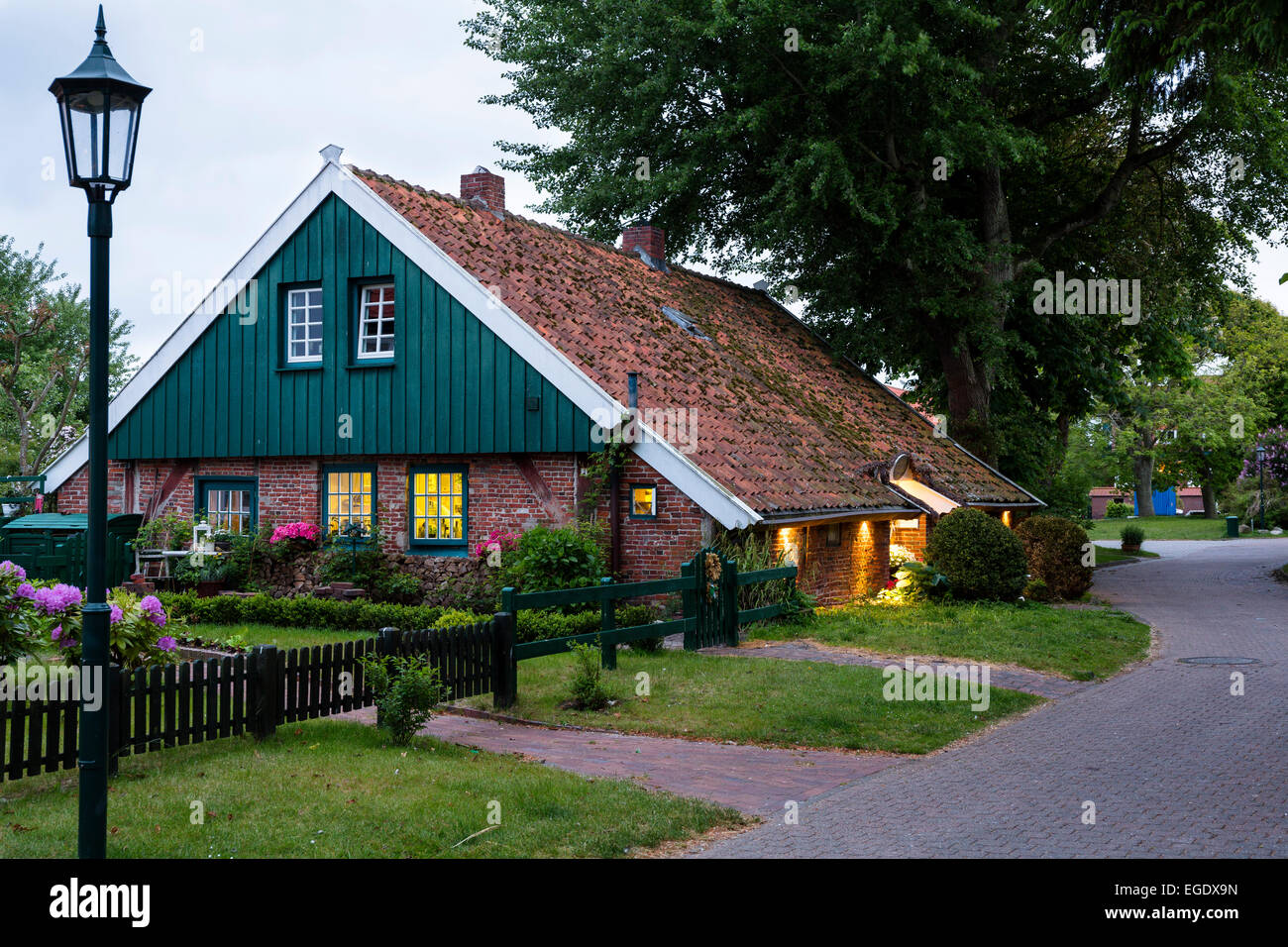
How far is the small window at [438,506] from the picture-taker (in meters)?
18.8

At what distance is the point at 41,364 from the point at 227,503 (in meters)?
28.0

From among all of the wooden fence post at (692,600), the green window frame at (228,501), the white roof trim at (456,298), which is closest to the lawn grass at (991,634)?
the wooden fence post at (692,600)

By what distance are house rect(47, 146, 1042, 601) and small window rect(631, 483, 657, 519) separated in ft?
0.15

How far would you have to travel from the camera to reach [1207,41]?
1054 centimetres

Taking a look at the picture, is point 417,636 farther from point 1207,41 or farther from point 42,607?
point 1207,41

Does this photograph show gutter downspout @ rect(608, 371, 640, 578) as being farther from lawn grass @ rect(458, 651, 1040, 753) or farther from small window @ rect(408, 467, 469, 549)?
lawn grass @ rect(458, 651, 1040, 753)

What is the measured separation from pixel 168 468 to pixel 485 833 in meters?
17.0

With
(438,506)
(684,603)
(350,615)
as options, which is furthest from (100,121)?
(438,506)

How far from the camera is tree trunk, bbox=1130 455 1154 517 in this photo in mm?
68500

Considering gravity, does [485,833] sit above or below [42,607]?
below

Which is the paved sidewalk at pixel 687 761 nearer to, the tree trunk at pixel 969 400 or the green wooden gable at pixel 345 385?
the green wooden gable at pixel 345 385

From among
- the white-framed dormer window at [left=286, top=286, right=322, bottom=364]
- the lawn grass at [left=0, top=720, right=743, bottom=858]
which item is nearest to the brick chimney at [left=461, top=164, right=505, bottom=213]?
the white-framed dormer window at [left=286, top=286, right=322, bottom=364]

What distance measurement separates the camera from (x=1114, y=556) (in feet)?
124
